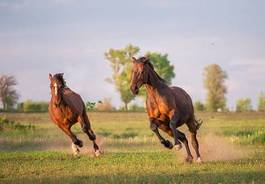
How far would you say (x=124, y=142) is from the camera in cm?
3919

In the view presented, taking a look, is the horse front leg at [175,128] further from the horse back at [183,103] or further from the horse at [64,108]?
the horse at [64,108]

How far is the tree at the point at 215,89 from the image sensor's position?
3187 inches

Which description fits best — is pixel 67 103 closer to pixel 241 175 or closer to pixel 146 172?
pixel 146 172

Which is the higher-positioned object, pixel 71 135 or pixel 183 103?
pixel 183 103

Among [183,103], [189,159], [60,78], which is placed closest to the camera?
[183,103]

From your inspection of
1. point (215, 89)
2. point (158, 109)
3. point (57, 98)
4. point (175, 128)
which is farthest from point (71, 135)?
point (215, 89)

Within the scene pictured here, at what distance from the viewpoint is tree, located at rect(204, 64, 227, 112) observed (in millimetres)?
80938

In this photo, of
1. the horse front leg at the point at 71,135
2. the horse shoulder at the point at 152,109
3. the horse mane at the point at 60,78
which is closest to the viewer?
the horse shoulder at the point at 152,109

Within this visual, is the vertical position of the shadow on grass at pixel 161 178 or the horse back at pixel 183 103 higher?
the horse back at pixel 183 103

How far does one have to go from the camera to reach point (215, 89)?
81.2m

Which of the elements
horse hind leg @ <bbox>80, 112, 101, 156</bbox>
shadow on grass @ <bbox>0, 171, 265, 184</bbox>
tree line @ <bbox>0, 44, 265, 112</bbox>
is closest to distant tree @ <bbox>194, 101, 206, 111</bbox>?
tree line @ <bbox>0, 44, 265, 112</bbox>

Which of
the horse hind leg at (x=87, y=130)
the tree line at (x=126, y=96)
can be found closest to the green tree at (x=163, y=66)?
the tree line at (x=126, y=96)

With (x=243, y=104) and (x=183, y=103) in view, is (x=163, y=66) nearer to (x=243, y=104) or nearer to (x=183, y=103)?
(x=243, y=104)

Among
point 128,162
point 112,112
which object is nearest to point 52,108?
point 128,162
